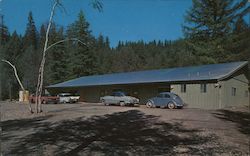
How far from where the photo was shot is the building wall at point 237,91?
25.8 metres

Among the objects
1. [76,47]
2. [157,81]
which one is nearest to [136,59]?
[76,47]

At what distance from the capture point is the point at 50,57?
62562 millimetres

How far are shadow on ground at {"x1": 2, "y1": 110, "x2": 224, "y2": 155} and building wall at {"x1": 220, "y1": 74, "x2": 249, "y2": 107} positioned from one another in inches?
508

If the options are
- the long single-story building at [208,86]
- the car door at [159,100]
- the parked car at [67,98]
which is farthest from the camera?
the parked car at [67,98]

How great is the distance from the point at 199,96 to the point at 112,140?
17.5 meters

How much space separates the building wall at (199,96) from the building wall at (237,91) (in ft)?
2.45

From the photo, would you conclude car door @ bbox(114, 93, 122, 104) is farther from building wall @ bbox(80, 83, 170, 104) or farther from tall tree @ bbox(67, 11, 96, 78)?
tall tree @ bbox(67, 11, 96, 78)

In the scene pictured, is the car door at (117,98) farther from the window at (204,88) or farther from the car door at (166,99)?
the window at (204,88)

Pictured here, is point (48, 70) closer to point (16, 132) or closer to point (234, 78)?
point (234, 78)

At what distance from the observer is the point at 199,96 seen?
2662 centimetres

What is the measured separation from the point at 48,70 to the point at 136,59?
4310cm

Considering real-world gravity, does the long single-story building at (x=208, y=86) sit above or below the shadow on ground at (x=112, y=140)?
above

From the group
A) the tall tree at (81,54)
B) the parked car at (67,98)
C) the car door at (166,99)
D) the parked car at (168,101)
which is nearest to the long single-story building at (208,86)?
the parked car at (168,101)

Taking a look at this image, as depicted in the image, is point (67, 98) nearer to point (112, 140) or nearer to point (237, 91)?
point (237, 91)
